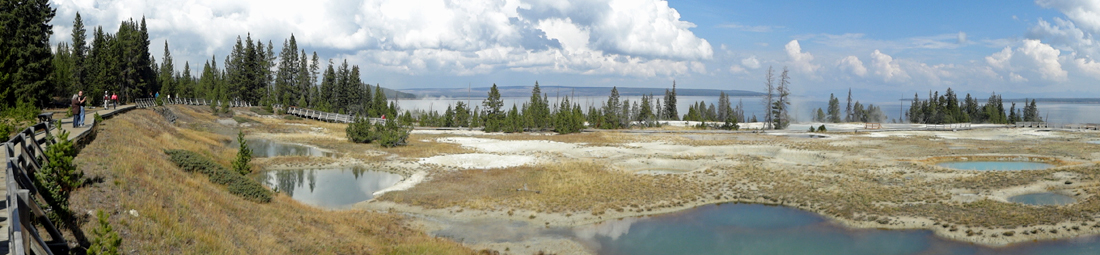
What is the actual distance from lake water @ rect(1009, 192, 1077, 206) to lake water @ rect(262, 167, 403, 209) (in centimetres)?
2785

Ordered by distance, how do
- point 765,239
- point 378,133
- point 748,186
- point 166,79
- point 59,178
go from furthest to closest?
point 166,79, point 378,133, point 748,186, point 765,239, point 59,178

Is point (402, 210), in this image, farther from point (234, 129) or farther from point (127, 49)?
point (127, 49)

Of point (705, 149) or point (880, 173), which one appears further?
point (705, 149)

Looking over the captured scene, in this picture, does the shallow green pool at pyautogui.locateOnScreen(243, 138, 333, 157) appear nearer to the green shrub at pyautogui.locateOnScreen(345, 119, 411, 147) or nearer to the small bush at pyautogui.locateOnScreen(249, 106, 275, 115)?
the green shrub at pyautogui.locateOnScreen(345, 119, 411, 147)

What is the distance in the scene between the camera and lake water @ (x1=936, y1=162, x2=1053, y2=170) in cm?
3684

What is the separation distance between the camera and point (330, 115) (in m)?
81.4

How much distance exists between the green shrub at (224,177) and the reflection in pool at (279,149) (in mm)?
18070

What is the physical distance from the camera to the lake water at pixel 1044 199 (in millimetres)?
23719

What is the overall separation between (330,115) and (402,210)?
211ft

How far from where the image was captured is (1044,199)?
24.7 meters

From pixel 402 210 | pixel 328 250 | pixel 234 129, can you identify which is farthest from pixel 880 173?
pixel 234 129

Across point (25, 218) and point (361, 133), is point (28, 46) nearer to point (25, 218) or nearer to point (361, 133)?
point (361, 133)

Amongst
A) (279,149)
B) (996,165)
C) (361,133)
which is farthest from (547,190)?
(996,165)

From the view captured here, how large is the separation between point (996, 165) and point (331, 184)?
42.0 m
